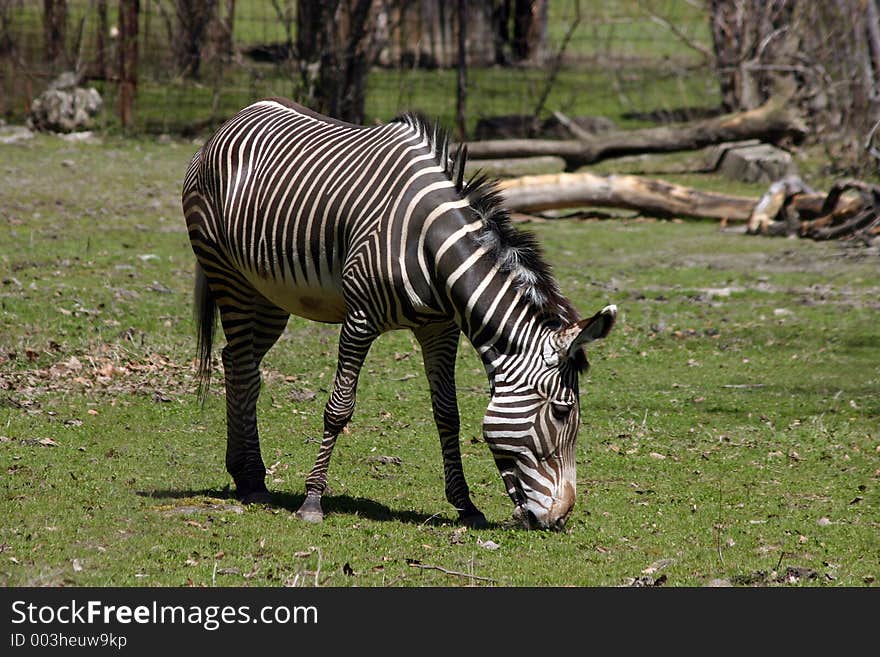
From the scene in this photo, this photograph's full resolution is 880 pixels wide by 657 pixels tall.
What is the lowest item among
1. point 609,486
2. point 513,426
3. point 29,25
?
point 609,486

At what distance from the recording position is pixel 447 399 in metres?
6.73

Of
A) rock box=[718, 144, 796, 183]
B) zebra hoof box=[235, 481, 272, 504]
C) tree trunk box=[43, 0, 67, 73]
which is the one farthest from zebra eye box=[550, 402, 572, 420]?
tree trunk box=[43, 0, 67, 73]

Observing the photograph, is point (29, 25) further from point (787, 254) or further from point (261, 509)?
point (261, 509)

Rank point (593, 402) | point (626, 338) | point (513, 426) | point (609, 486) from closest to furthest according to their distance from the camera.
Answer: point (513, 426) < point (609, 486) < point (593, 402) < point (626, 338)

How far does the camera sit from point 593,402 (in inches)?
382

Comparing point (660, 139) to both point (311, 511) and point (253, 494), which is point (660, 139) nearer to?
point (253, 494)

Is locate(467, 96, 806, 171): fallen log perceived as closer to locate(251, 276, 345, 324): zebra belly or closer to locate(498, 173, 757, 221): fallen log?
locate(498, 173, 757, 221): fallen log

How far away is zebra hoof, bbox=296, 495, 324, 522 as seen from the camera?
6.50 m

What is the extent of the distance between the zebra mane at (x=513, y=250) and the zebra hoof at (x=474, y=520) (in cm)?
131

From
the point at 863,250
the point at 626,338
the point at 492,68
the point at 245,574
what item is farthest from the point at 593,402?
the point at 492,68

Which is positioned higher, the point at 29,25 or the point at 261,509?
the point at 29,25

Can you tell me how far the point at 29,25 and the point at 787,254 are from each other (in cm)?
1237

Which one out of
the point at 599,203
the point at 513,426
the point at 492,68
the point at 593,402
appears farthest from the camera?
the point at 492,68

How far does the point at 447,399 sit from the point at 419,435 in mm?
2081
